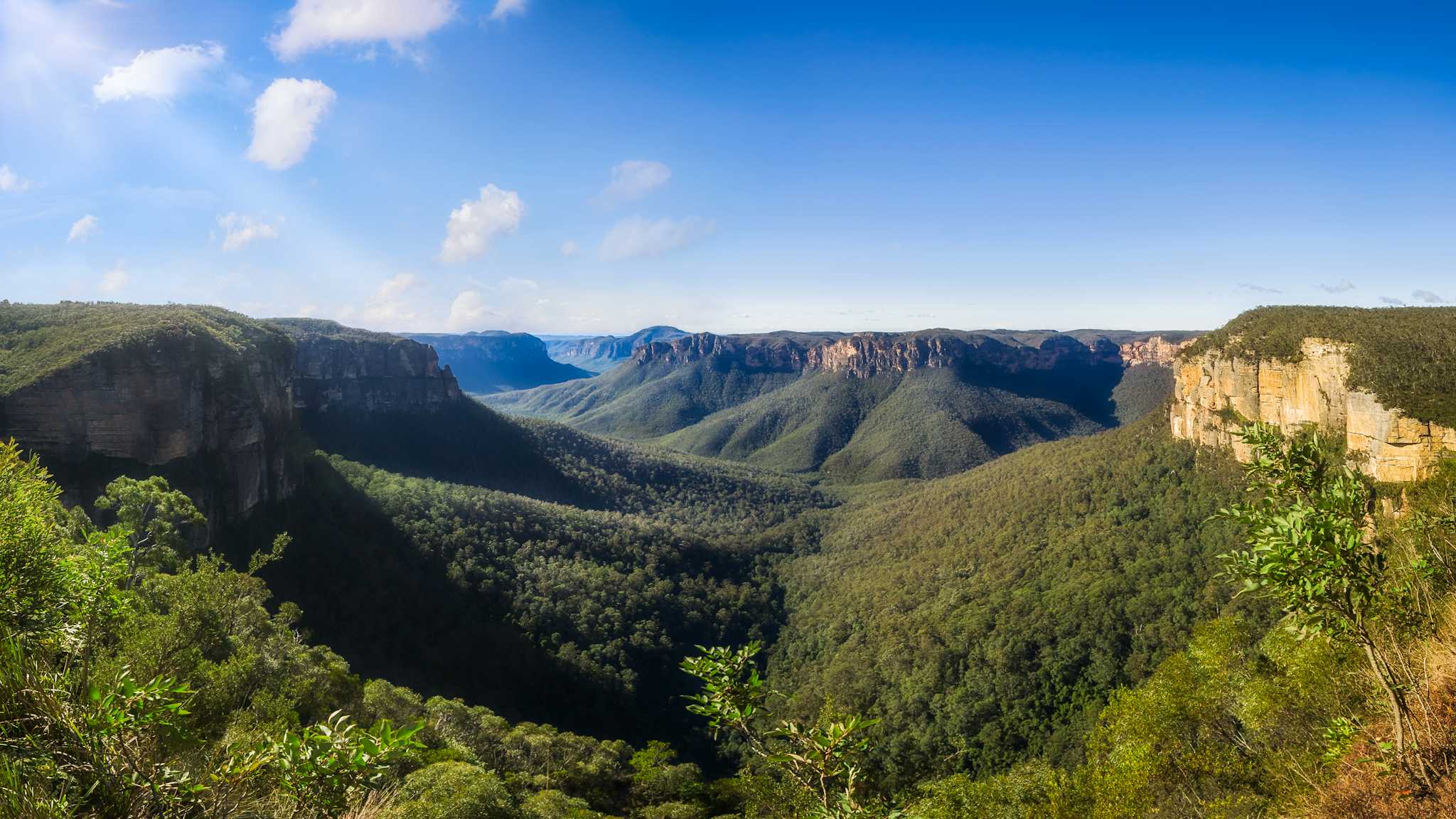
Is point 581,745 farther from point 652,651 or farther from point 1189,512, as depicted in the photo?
point 1189,512

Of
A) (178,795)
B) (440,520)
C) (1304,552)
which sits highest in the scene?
(1304,552)

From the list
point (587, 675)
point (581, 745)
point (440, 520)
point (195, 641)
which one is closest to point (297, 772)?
point (195, 641)

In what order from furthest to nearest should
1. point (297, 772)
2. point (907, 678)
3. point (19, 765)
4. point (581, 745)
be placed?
point (907, 678), point (581, 745), point (297, 772), point (19, 765)

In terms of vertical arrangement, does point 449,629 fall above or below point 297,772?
below

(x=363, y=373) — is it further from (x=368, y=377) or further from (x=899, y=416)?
(x=899, y=416)

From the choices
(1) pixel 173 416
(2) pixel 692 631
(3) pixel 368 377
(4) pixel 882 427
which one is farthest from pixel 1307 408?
(4) pixel 882 427

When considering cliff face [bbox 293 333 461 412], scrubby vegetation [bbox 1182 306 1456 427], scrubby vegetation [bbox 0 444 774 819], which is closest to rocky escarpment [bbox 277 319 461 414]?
cliff face [bbox 293 333 461 412]

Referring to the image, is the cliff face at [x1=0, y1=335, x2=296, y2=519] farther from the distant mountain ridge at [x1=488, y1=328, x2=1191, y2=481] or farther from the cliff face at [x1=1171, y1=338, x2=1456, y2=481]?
the distant mountain ridge at [x1=488, y1=328, x2=1191, y2=481]
